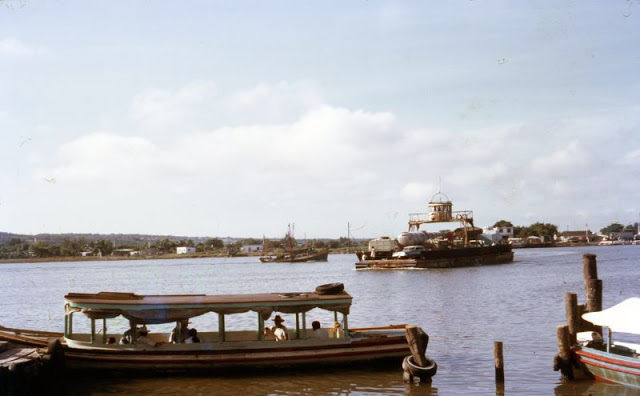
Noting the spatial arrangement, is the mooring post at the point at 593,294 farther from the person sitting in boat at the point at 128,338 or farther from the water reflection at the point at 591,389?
the person sitting in boat at the point at 128,338

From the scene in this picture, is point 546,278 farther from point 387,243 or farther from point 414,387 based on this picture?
point 414,387

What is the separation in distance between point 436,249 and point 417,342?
277 feet

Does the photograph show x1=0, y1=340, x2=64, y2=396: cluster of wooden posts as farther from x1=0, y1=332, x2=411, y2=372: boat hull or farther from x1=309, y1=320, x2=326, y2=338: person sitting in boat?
x1=309, y1=320, x2=326, y2=338: person sitting in boat

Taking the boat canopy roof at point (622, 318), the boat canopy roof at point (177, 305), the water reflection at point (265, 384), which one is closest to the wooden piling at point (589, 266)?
the boat canopy roof at point (622, 318)

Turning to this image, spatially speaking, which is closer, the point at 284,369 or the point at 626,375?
the point at 626,375

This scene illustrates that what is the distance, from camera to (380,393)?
23391 millimetres

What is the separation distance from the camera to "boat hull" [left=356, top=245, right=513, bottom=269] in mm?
104000

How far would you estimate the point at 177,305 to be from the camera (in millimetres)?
24891

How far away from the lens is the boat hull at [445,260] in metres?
104

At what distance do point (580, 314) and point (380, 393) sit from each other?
780 cm

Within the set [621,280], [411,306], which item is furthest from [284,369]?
[621,280]

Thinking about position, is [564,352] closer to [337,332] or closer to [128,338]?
[337,332]

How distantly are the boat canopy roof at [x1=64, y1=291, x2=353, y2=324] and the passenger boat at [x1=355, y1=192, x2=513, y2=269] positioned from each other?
78507mm

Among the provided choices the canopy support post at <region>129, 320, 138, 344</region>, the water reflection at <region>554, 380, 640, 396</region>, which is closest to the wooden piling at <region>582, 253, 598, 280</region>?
the water reflection at <region>554, 380, 640, 396</region>
